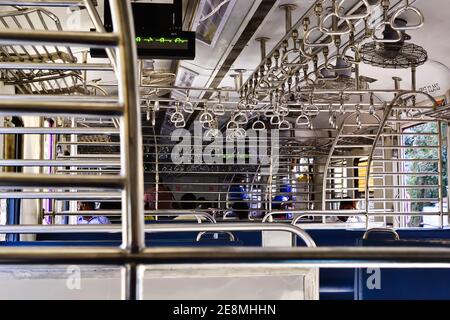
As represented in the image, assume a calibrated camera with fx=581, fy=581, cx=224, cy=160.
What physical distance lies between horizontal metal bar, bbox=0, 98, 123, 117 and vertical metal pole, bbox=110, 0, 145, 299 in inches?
0.9

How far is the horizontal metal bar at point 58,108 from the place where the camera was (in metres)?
0.86

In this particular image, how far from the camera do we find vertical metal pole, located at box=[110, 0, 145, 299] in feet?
2.79

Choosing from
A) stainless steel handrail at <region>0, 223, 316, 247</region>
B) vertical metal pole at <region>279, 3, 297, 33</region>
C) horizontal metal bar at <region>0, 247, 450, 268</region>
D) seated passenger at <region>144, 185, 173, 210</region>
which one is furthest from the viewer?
seated passenger at <region>144, 185, 173, 210</region>

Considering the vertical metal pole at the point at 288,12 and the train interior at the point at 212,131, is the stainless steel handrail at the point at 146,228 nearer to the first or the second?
the train interior at the point at 212,131

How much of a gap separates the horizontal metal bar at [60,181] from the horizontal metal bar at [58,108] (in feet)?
0.32

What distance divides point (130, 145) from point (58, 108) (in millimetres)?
119

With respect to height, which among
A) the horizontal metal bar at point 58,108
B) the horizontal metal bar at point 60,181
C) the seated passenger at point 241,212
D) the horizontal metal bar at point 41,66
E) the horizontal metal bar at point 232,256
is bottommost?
the seated passenger at point 241,212

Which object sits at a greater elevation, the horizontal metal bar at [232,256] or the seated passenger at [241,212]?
the horizontal metal bar at [232,256]

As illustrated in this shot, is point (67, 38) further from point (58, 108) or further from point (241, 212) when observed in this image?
point (241, 212)

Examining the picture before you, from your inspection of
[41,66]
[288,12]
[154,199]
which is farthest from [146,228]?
[154,199]

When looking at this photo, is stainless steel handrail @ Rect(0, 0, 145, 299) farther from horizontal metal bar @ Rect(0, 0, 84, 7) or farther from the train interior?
horizontal metal bar @ Rect(0, 0, 84, 7)

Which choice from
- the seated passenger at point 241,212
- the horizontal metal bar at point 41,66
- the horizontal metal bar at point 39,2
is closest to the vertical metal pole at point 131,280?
the horizontal metal bar at point 41,66

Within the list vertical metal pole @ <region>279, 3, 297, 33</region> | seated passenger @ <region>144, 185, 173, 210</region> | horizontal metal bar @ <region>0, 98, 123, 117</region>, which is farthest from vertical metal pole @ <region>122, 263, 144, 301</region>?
seated passenger @ <region>144, 185, 173, 210</region>

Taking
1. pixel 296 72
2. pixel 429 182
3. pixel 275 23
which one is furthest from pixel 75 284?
pixel 429 182
